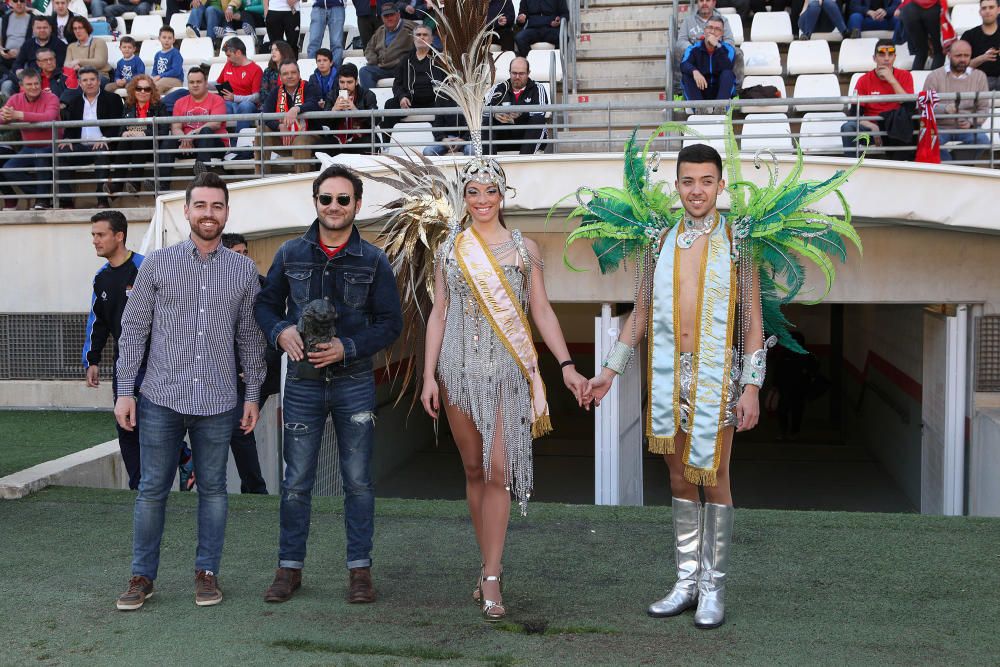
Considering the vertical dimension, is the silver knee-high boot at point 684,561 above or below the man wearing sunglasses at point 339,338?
below

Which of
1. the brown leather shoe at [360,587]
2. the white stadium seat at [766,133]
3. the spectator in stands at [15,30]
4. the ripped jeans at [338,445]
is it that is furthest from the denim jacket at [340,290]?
the spectator in stands at [15,30]

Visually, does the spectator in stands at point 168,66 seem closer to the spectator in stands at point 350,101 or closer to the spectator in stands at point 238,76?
the spectator in stands at point 238,76

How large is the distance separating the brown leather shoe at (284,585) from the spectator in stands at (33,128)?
23.1 feet

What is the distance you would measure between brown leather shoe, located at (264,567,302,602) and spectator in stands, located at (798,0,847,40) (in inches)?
392

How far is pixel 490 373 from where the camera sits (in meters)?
4.28

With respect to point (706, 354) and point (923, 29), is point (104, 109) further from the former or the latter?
point (706, 354)

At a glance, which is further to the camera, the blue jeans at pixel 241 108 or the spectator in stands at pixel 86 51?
the spectator in stands at pixel 86 51

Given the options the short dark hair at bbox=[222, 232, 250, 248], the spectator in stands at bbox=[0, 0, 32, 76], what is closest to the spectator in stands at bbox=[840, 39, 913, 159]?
the short dark hair at bbox=[222, 232, 250, 248]

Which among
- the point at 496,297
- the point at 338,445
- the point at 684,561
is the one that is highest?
the point at 496,297

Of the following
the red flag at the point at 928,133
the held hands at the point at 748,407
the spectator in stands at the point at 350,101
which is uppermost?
the spectator in stands at the point at 350,101

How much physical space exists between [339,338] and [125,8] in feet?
42.5

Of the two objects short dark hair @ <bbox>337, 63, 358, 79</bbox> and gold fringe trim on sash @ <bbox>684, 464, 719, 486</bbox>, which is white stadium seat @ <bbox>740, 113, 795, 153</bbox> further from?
gold fringe trim on sash @ <bbox>684, 464, 719, 486</bbox>

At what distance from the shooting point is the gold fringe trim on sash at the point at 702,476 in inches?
161

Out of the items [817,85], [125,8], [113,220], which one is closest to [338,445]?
[113,220]
